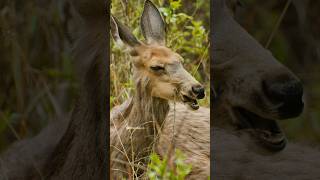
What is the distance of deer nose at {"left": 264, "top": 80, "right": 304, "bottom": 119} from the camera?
5.98ft

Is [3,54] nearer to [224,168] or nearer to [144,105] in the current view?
[144,105]

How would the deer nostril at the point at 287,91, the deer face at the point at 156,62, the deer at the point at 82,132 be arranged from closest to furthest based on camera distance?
the deer nostril at the point at 287,91 < the deer at the point at 82,132 < the deer face at the point at 156,62

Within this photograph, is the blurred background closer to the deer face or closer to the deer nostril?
the deer nostril

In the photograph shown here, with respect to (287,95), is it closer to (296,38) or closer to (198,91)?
(296,38)

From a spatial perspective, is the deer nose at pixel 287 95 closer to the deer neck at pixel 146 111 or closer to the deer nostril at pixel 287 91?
the deer nostril at pixel 287 91

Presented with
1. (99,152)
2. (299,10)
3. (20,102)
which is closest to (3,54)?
(20,102)

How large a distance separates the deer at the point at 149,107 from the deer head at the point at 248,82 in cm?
22

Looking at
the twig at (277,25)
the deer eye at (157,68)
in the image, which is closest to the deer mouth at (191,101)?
the deer eye at (157,68)

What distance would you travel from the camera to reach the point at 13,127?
6.69ft

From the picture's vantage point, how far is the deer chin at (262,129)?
1885 mm

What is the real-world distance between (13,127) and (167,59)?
488mm

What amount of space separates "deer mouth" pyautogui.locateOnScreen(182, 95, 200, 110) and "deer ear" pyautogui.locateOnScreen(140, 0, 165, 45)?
0.62 feet

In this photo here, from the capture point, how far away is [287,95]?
1822mm

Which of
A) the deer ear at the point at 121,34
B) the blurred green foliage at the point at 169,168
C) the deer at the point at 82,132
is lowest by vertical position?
the blurred green foliage at the point at 169,168
